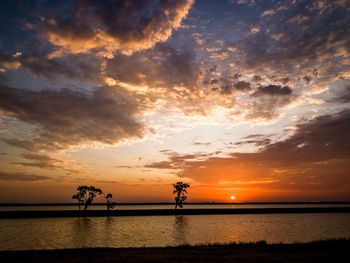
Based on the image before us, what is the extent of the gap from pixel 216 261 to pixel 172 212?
129523mm

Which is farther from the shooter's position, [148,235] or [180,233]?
[180,233]

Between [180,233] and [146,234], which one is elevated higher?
[180,233]

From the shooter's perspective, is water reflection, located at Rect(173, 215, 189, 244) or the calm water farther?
water reflection, located at Rect(173, 215, 189, 244)

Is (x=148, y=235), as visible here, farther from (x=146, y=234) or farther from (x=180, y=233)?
(x=180, y=233)

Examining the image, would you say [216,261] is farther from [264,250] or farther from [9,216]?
[9,216]

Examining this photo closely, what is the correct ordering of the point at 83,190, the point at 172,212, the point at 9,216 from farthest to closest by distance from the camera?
the point at 172,212
the point at 83,190
the point at 9,216

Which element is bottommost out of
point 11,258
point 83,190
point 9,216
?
point 11,258

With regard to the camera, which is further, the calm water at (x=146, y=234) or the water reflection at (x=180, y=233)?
the water reflection at (x=180, y=233)

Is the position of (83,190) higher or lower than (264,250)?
higher

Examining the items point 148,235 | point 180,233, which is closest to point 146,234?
point 148,235

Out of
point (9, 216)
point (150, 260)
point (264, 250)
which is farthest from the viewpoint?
point (9, 216)

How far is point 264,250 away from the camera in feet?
85.5

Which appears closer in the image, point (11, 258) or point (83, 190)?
point (11, 258)

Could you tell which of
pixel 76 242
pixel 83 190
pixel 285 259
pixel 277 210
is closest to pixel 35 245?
pixel 76 242
